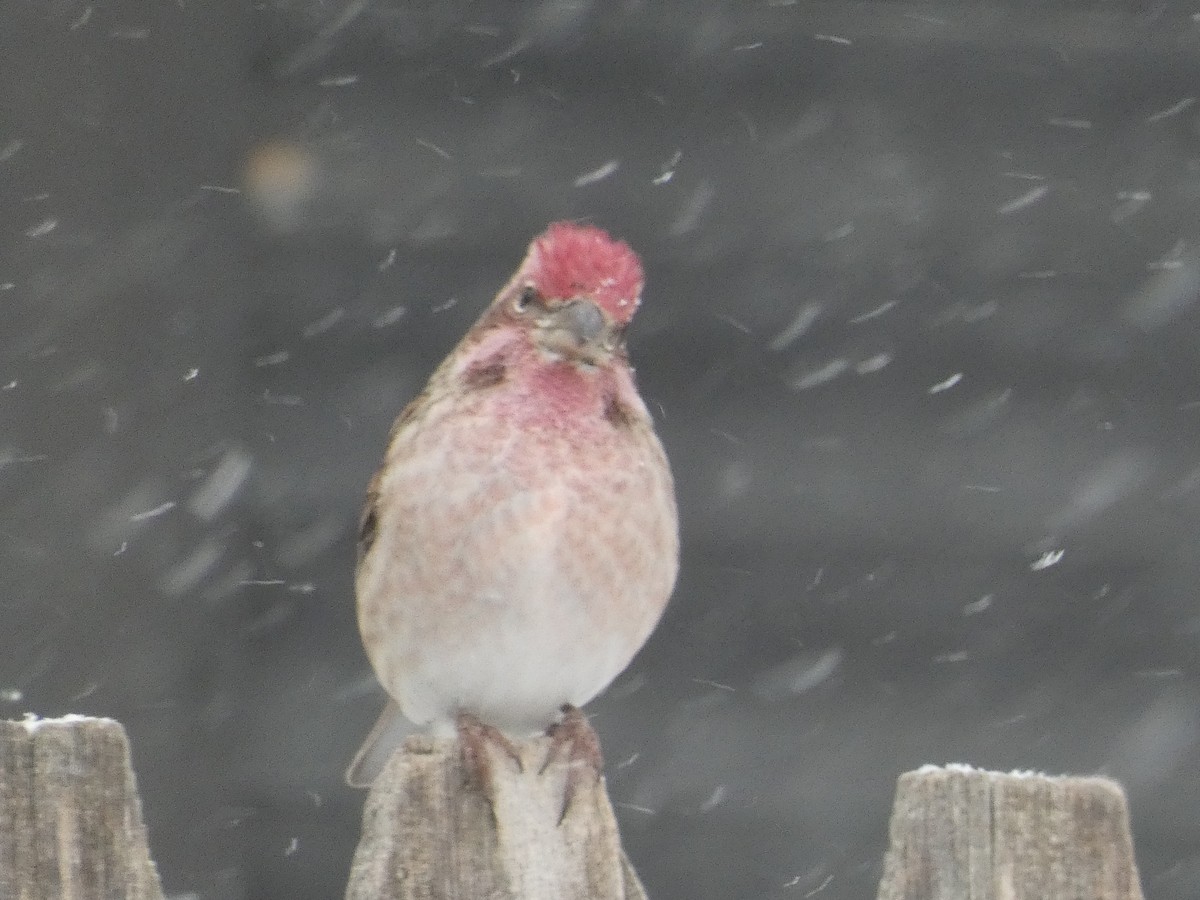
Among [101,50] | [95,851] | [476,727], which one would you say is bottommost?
[101,50]

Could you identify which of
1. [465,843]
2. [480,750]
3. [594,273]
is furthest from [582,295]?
[465,843]

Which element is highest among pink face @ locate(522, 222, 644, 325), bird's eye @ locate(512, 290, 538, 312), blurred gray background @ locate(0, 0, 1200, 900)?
pink face @ locate(522, 222, 644, 325)

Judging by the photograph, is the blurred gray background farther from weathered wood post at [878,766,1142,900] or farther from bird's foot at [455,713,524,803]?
weathered wood post at [878,766,1142,900]

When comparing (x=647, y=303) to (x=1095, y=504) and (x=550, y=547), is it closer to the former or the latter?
(x=1095, y=504)

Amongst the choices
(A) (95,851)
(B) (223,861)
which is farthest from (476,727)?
(B) (223,861)

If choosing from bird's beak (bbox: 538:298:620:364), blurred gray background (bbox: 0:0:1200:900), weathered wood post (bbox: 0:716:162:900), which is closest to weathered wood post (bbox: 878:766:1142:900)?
weathered wood post (bbox: 0:716:162:900)

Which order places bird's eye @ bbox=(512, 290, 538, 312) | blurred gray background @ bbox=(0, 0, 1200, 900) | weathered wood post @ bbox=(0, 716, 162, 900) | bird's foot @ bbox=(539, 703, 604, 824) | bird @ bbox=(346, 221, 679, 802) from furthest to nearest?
blurred gray background @ bbox=(0, 0, 1200, 900), bird's eye @ bbox=(512, 290, 538, 312), bird @ bbox=(346, 221, 679, 802), bird's foot @ bbox=(539, 703, 604, 824), weathered wood post @ bbox=(0, 716, 162, 900)

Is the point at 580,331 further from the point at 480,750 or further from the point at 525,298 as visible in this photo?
the point at 480,750
